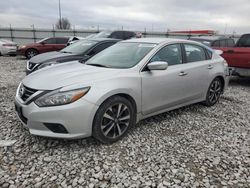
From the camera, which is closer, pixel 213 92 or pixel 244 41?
pixel 213 92

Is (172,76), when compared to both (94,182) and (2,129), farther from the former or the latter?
(2,129)

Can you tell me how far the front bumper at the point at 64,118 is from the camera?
9.04ft

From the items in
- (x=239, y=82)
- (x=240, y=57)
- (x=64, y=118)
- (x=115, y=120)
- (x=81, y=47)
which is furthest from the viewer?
(x=239, y=82)

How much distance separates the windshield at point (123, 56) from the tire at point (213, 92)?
180 cm

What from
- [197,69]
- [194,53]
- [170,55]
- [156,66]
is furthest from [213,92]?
[156,66]

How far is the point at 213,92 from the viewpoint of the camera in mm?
4902

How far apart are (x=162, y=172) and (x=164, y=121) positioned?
4.82ft

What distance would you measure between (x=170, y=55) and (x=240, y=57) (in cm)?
366

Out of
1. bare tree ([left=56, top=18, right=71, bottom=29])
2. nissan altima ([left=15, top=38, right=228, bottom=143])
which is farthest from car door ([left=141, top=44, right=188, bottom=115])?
bare tree ([left=56, top=18, right=71, bottom=29])

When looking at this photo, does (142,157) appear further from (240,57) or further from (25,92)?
(240,57)

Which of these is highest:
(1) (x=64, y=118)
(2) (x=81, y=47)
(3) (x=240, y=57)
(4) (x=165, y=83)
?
(2) (x=81, y=47)

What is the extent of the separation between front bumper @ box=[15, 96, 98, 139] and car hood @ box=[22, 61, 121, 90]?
0.30m

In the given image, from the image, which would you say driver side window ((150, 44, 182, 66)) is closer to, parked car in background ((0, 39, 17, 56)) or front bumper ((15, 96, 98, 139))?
front bumper ((15, 96, 98, 139))

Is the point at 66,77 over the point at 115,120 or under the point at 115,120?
over
